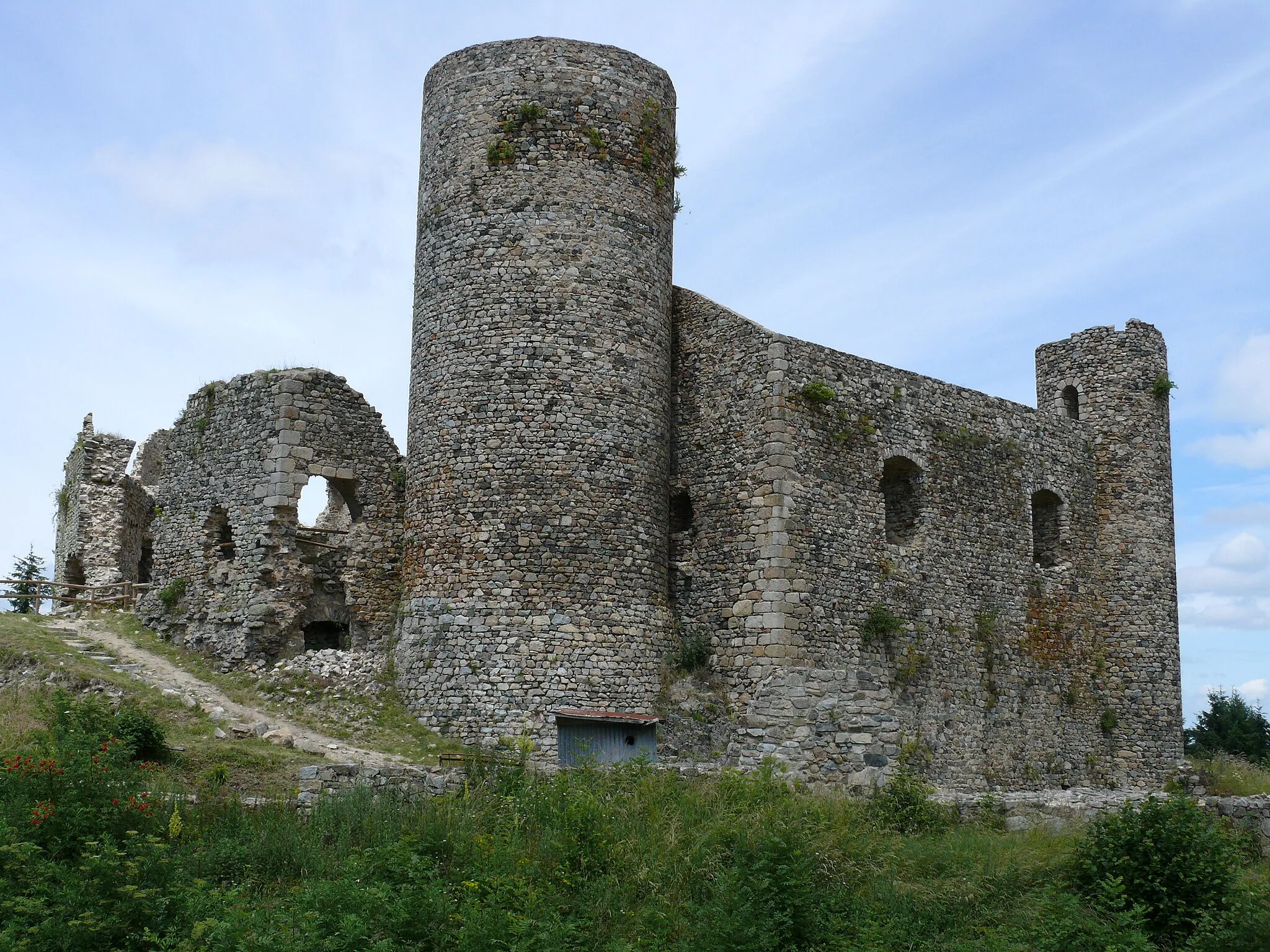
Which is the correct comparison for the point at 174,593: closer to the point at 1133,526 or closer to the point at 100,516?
the point at 100,516

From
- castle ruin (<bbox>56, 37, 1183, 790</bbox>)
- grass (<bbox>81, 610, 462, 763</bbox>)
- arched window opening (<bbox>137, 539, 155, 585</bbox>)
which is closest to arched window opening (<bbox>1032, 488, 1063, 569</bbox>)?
castle ruin (<bbox>56, 37, 1183, 790</bbox>)

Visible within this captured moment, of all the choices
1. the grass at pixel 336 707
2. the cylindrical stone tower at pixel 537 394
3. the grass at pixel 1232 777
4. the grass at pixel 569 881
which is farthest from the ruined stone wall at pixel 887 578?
the grass at pixel 336 707

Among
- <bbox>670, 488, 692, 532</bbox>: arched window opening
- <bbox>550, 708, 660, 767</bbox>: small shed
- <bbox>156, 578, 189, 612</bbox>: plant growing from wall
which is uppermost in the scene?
<bbox>670, 488, 692, 532</bbox>: arched window opening

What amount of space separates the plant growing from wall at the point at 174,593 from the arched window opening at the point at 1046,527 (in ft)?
54.5

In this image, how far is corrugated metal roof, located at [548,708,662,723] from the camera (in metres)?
19.0

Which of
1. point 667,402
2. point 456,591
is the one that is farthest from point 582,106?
point 456,591

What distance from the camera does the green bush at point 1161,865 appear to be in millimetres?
13109

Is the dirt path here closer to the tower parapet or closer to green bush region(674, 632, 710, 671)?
green bush region(674, 632, 710, 671)

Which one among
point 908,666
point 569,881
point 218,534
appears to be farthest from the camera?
point 218,534

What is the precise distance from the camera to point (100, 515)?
86.7 ft

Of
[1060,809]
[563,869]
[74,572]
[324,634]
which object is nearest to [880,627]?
[1060,809]

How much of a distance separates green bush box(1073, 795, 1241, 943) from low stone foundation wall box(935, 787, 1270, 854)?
1.35 m

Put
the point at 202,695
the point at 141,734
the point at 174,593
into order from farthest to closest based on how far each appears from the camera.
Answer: the point at 174,593 → the point at 202,695 → the point at 141,734

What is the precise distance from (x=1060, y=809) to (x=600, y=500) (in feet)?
27.4
